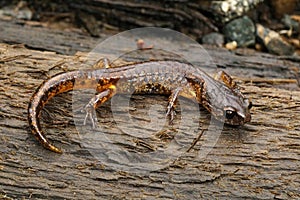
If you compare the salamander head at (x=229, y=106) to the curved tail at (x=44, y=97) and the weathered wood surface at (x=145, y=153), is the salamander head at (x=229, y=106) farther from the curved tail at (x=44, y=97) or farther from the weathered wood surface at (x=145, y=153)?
the curved tail at (x=44, y=97)

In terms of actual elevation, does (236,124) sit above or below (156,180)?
above

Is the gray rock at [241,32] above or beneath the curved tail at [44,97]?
above

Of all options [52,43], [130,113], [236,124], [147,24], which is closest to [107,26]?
[147,24]

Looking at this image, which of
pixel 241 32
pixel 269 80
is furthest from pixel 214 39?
pixel 269 80

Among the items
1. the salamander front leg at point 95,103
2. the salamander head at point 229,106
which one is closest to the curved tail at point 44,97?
the salamander front leg at point 95,103

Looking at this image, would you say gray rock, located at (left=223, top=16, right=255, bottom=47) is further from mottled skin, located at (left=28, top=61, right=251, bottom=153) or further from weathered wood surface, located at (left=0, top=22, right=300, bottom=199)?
weathered wood surface, located at (left=0, top=22, right=300, bottom=199)

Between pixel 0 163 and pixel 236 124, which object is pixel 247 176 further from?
pixel 0 163

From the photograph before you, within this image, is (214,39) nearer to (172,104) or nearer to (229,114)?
(172,104)
